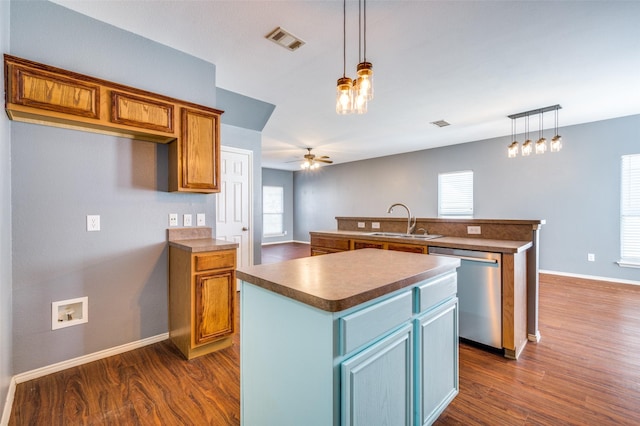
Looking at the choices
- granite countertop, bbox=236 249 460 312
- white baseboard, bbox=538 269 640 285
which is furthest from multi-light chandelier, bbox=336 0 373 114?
white baseboard, bbox=538 269 640 285

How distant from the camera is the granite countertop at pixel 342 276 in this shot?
105 centimetres

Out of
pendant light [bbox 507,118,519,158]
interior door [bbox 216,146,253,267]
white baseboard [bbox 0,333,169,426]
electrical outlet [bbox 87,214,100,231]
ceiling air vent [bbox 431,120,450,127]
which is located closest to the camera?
white baseboard [bbox 0,333,169,426]

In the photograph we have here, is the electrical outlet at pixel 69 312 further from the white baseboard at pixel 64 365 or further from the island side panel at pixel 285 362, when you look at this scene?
the island side panel at pixel 285 362

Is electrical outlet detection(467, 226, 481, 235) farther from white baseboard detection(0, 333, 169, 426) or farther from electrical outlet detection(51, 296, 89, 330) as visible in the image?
electrical outlet detection(51, 296, 89, 330)

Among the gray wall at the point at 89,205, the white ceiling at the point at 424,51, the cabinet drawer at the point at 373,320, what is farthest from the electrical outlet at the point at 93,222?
the cabinet drawer at the point at 373,320

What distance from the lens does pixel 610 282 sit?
4.53m

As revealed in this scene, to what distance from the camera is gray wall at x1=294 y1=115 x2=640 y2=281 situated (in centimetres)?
455

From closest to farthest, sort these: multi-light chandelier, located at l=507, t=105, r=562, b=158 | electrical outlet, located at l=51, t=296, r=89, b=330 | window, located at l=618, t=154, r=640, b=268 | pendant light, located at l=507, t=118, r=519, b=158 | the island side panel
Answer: the island side panel < electrical outlet, located at l=51, t=296, r=89, b=330 < multi-light chandelier, located at l=507, t=105, r=562, b=158 < pendant light, located at l=507, t=118, r=519, b=158 < window, located at l=618, t=154, r=640, b=268

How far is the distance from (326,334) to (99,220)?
87.8 inches

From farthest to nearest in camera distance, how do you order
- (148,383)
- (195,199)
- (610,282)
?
(610,282) < (195,199) < (148,383)

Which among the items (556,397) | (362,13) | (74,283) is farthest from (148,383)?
(362,13)

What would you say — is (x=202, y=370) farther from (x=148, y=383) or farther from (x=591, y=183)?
(x=591, y=183)

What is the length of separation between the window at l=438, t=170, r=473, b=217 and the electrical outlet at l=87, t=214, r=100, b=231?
6.23 meters

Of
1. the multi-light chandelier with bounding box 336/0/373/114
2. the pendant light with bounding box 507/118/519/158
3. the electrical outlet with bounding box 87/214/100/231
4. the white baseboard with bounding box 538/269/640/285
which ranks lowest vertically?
the white baseboard with bounding box 538/269/640/285
